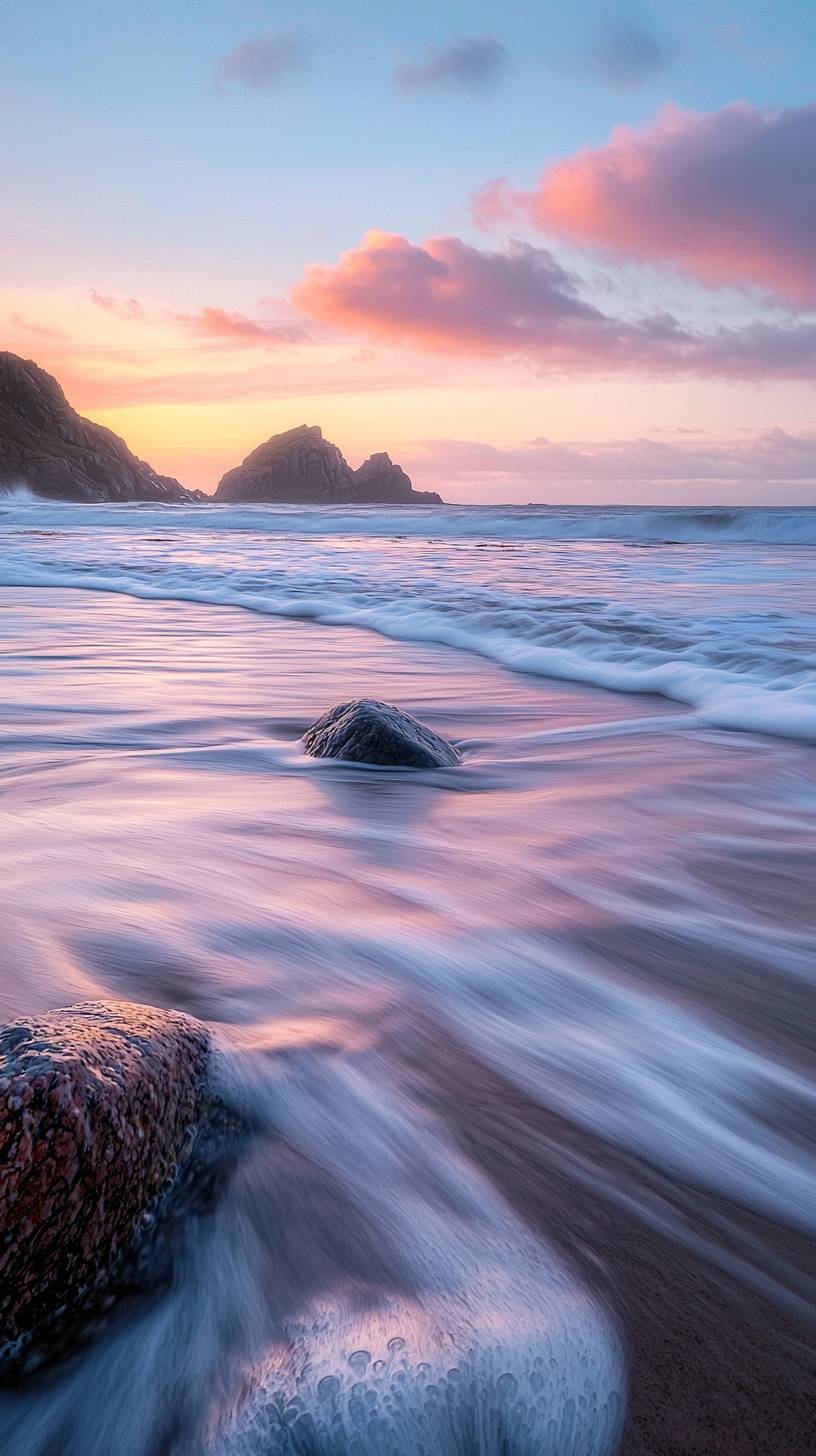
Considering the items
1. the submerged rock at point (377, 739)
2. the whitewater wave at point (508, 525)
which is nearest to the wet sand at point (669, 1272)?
the submerged rock at point (377, 739)

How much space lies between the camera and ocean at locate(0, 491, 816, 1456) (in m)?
1.05

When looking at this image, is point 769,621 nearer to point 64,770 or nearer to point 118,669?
point 118,669

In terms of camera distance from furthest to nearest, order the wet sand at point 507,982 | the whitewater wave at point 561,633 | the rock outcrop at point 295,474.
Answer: the rock outcrop at point 295,474, the whitewater wave at point 561,633, the wet sand at point 507,982

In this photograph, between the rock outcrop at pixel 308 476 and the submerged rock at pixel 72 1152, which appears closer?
the submerged rock at pixel 72 1152

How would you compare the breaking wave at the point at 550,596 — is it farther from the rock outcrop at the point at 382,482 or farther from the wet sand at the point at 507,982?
the rock outcrop at the point at 382,482

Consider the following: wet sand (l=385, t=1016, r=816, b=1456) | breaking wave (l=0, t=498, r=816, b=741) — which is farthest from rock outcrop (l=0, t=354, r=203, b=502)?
wet sand (l=385, t=1016, r=816, b=1456)

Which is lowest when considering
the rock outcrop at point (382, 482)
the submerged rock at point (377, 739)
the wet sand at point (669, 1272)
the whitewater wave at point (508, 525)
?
the wet sand at point (669, 1272)

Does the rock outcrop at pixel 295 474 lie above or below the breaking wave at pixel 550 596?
above

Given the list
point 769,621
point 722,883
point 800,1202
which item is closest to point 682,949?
point 722,883

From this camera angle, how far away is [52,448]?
87.2m

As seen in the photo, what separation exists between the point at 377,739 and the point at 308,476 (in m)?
112

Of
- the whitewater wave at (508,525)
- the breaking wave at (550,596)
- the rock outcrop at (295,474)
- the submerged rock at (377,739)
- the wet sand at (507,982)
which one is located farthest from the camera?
the rock outcrop at (295,474)

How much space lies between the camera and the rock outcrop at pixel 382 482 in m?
115

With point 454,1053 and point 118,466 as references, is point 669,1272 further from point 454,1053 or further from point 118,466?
point 118,466
